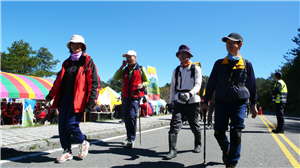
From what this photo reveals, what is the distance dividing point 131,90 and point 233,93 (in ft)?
8.01

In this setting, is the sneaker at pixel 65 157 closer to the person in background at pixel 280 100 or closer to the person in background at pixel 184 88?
the person in background at pixel 184 88

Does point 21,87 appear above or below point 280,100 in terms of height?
above

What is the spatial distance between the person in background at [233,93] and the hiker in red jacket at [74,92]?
2.03 m

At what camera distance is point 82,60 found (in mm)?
3885

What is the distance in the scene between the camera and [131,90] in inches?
200

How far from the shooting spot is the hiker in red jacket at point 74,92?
3756 millimetres

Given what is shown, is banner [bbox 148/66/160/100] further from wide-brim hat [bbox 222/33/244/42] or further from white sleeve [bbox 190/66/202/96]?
wide-brim hat [bbox 222/33/244/42]

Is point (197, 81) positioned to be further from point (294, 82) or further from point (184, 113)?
point (294, 82)

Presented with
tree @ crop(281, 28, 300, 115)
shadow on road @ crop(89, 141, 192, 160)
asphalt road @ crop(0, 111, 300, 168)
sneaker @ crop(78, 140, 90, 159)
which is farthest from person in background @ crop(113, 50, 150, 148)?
tree @ crop(281, 28, 300, 115)

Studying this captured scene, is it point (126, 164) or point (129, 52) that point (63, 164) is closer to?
point (126, 164)

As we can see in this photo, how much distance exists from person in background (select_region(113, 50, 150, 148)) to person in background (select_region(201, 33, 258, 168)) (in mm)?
2075

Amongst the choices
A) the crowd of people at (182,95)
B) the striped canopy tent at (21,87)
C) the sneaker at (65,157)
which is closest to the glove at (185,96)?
the crowd of people at (182,95)

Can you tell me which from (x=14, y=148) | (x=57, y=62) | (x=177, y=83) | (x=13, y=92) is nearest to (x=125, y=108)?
(x=177, y=83)

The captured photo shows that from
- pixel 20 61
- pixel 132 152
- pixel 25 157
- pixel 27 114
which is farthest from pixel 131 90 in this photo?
pixel 20 61
